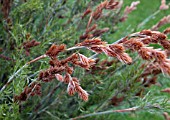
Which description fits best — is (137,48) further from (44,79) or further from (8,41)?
(8,41)

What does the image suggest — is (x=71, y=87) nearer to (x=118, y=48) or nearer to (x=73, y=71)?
(x=118, y=48)

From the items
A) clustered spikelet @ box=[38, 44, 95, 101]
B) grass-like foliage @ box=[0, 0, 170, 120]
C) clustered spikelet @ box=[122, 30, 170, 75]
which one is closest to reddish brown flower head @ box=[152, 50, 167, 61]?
clustered spikelet @ box=[122, 30, 170, 75]

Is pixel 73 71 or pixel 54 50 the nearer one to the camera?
pixel 54 50

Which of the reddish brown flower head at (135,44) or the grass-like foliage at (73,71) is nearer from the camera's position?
the reddish brown flower head at (135,44)

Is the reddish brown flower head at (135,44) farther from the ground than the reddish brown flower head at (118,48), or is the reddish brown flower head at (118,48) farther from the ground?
the reddish brown flower head at (118,48)

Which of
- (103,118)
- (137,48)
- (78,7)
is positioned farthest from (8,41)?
(137,48)

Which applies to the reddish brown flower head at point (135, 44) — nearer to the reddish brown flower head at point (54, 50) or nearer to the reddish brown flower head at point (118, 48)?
the reddish brown flower head at point (118, 48)

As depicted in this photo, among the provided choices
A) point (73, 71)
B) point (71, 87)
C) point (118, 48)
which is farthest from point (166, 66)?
point (73, 71)

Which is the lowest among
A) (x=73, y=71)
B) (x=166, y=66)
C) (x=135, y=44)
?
(x=73, y=71)

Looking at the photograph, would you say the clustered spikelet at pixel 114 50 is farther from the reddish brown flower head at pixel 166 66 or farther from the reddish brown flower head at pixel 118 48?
the reddish brown flower head at pixel 166 66

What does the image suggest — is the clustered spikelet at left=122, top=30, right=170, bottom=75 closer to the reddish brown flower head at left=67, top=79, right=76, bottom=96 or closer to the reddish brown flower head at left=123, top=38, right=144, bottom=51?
the reddish brown flower head at left=123, top=38, right=144, bottom=51

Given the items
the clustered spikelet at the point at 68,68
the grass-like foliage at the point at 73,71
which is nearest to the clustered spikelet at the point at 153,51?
the clustered spikelet at the point at 68,68
